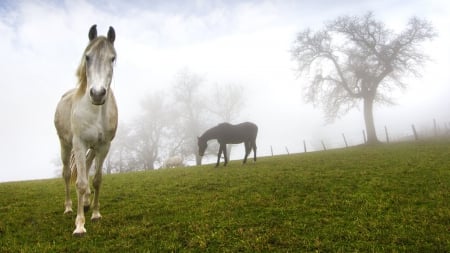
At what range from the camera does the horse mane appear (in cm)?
552

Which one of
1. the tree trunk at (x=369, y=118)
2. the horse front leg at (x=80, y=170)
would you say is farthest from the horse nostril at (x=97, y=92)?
the tree trunk at (x=369, y=118)

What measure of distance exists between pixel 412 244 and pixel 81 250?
198 inches

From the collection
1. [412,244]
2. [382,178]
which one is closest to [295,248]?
[412,244]

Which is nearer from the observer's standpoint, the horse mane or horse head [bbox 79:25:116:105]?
horse head [bbox 79:25:116:105]

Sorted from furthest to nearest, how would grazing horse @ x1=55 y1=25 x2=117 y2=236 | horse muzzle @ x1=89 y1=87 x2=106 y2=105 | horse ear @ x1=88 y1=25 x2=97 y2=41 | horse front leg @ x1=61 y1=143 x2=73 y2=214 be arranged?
horse front leg @ x1=61 y1=143 x2=73 y2=214
horse ear @ x1=88 y1=25 x2=97 y2=41
grazing horse @ x1=55 y1=25 x2=117 y2=236
horse muzzle @ x1=89 y1=87 x2=106 y2=105

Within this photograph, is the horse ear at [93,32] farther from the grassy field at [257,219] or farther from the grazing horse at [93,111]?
the grassy field at [257,219]

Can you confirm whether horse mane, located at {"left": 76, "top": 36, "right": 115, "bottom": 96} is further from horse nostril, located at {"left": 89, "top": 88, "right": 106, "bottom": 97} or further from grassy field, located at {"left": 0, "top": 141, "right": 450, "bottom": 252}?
grassy field, located at {"left": 0, "top": 141, "right": 450, "bottom": 252}

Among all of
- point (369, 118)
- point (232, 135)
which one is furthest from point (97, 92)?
point (369, 118)

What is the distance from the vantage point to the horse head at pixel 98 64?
191 inches

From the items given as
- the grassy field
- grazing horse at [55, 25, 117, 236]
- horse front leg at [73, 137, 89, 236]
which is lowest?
the grassy field

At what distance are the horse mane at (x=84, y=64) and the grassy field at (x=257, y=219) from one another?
109 inches

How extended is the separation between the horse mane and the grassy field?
2.78m

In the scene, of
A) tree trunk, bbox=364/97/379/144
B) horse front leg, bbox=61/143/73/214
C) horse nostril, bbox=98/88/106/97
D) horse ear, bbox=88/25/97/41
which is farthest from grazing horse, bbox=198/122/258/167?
tree trunk, bbox=364/97/379/144

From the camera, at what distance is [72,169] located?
305 inches
